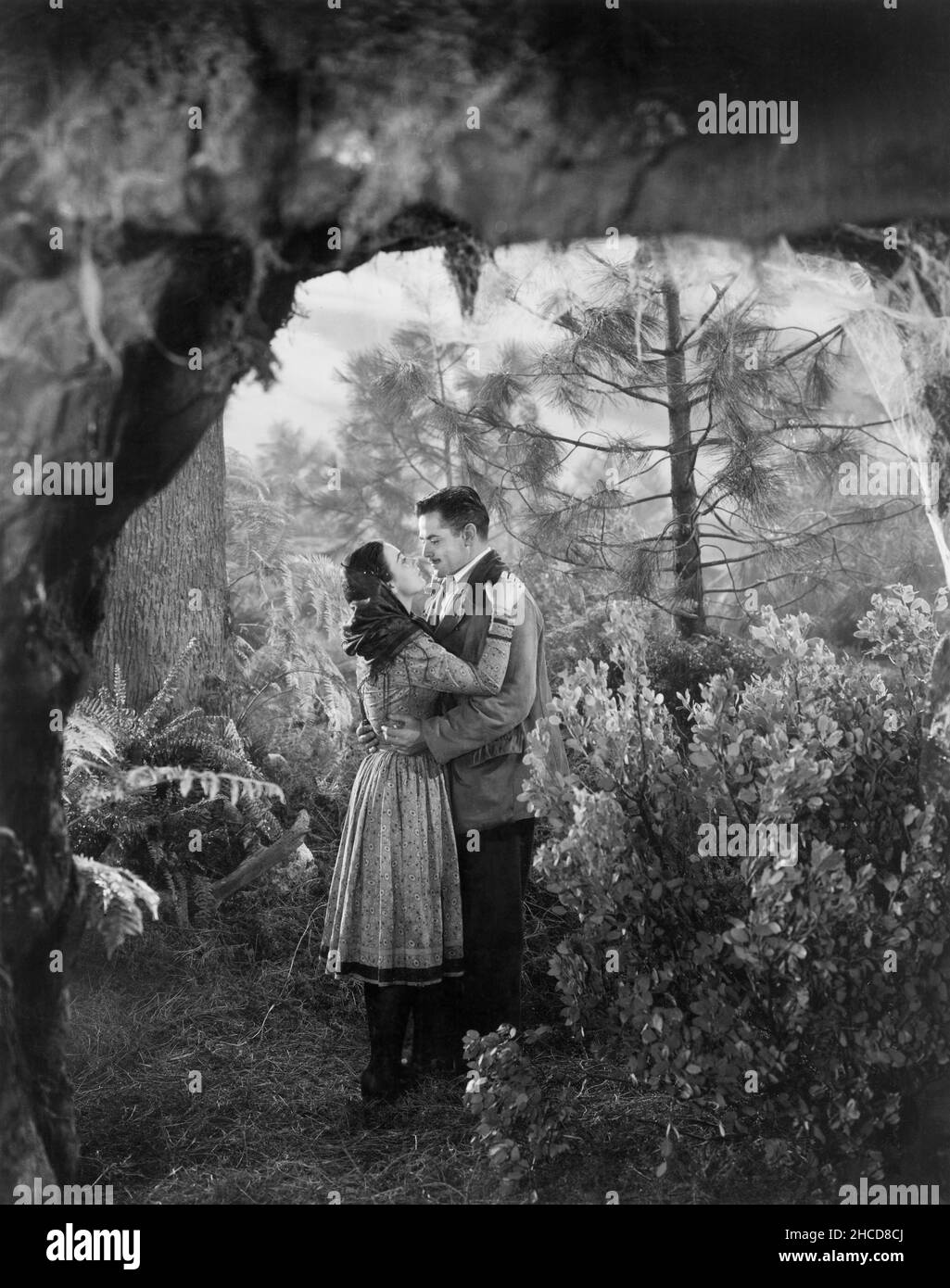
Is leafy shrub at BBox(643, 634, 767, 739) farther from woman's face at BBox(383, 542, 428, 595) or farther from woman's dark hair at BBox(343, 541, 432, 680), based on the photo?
woman's dark hair at BBox(343, 541, 432, 680)

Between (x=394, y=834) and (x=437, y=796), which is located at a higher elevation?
(x=437, y=796)

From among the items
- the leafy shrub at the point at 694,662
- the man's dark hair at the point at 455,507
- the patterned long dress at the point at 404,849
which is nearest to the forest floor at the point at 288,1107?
the patterned long dress at the point at 404,849

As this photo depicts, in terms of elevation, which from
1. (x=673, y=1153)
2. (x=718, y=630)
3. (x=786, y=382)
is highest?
(x=786, y=382)

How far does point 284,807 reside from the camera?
5.42 meters

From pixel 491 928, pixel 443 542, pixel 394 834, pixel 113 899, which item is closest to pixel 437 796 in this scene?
pixel 394 834

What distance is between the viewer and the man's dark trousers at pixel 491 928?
4.20 meters

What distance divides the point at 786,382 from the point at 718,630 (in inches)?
51.7

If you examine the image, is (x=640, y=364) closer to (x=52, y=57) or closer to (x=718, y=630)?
(x=718, y=630)

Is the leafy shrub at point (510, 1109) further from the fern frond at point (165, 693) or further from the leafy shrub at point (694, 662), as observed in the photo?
the leafy shrub at point (694, 662)

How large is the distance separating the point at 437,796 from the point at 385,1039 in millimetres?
904

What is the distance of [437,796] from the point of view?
4.16m

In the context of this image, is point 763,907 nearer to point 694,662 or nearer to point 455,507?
point 455,507

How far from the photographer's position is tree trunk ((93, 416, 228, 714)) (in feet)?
17.3
